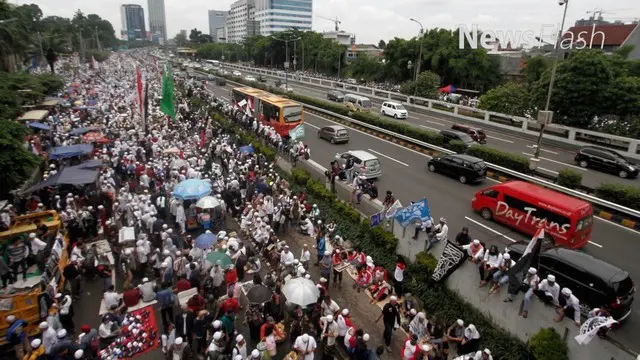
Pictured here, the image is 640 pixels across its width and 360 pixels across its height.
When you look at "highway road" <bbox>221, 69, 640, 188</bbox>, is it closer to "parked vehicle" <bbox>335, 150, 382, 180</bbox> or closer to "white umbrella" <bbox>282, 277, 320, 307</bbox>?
"parked vehicle" <bbox>335, 150, 382, 180</bbox>

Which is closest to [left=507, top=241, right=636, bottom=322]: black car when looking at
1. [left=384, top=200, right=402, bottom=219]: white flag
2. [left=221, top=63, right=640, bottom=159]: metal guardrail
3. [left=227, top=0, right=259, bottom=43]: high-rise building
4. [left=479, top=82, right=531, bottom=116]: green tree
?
[left=384, top=200, right=402, bottom=219]: white flag

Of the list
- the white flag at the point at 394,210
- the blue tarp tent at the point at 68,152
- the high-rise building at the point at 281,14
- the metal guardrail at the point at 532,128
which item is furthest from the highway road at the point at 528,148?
the high-rise building at the point at 281,14

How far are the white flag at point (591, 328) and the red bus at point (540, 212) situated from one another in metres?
4.57

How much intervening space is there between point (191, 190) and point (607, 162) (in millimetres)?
21098

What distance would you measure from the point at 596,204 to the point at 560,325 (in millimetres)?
10264

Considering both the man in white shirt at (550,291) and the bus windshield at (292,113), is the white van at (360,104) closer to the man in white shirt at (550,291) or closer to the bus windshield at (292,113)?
the bus windshield at (292,113)

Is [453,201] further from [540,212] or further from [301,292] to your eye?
[301,292]

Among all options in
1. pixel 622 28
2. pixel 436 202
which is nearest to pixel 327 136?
pixel 436 202

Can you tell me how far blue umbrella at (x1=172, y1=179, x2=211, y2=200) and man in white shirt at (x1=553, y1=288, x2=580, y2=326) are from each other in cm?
1081

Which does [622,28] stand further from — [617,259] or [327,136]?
[617,259]

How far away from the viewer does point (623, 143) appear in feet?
80.0

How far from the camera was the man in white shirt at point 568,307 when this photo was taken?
7.52 meters

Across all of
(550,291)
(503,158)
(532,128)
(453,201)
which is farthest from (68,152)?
(532,128)

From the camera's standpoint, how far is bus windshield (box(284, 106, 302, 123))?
87.0 ft
